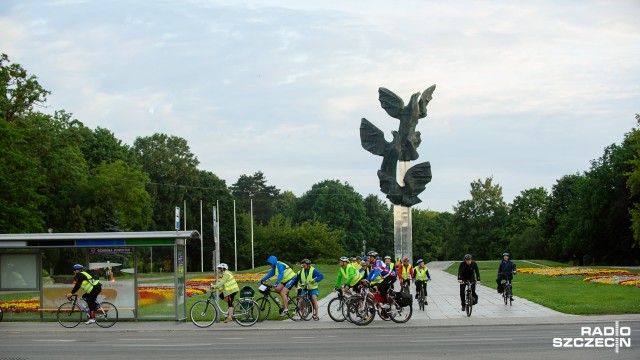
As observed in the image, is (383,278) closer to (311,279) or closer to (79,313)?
(311,279)

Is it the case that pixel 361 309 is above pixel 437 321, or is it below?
above

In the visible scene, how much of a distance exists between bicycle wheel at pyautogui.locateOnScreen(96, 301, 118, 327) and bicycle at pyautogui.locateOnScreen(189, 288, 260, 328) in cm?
264

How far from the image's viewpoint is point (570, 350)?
1595 cm

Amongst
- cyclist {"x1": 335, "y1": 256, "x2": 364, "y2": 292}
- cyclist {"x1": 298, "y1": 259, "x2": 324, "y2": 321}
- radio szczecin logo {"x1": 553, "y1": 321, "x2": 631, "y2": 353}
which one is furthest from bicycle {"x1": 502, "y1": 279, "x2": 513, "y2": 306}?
radio szczecin logo {"x1": 553, "y1": 321, "x2": 631, "y2": 353}

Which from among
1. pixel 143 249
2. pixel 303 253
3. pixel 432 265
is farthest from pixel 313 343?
pixel 303 253

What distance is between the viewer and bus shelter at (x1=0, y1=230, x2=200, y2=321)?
2648 centimetres

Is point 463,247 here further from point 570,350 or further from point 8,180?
point 570,350

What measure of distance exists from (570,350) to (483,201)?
390 ft

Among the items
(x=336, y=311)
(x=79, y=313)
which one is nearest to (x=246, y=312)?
(x=336, y=311)

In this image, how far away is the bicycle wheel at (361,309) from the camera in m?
23.4

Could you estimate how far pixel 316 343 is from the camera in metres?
18.7

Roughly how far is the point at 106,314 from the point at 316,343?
9.33m

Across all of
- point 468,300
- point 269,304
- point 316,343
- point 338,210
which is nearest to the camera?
point 316,343

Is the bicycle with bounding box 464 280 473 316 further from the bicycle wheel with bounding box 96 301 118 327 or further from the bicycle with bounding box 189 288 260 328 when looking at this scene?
the bicycle wheel with bounding box 96 301 118 327
